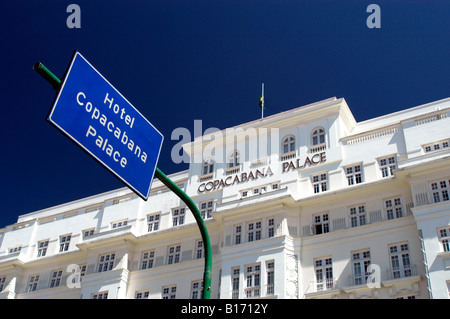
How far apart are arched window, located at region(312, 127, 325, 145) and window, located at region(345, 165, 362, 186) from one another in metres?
3.70

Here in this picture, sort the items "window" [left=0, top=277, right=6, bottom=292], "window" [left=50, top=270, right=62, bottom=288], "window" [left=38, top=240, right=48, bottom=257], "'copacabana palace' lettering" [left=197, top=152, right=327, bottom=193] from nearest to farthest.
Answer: "'copacabana palace' lettering" [left=197, top=152, right=327, bottom=193] < "window" [left=50, top=270, right=62, bottom=288] < "window" [left=0, top=277, right=6, bottom=292] < "window" [left=38, top=240, right=48, bottom=257]

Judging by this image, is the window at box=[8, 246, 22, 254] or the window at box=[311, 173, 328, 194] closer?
the window at box=[311, 173, 328, 194]

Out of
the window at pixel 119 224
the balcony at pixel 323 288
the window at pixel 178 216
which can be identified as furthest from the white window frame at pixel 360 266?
the window at pixel 119 224

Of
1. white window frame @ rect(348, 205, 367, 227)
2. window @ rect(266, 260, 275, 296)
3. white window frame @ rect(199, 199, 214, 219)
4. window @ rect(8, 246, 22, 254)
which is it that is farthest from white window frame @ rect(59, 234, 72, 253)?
white window frame @ rect(348, 205, 367, 227)

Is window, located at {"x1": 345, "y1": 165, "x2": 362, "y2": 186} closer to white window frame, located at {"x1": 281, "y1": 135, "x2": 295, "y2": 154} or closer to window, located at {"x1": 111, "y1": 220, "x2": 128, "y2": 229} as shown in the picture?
white window frame, located at {"x1": 281, "y1": 135, "x2": 295, "y2": 154}

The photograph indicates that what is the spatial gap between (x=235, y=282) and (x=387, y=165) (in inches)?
551

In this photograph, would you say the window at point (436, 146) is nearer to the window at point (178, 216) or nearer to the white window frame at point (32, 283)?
the window at point (178, 216)

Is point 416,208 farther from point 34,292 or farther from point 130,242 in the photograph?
point 34,292

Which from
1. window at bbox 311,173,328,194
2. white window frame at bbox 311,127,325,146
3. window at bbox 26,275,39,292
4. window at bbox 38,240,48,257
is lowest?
window at bbox 26,275,39,292

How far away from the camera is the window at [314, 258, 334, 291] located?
3606cm

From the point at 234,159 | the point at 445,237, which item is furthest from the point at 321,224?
the point at 234,159

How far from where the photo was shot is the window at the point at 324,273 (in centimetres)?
3606

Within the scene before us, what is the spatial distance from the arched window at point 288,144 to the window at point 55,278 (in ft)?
77.6
